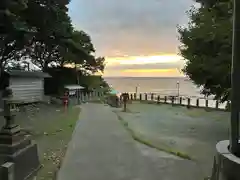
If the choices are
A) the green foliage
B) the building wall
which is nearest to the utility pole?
the green foliage

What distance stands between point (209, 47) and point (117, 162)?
7.81m

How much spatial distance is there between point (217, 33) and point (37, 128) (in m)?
8.56

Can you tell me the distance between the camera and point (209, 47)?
1377 centimetres

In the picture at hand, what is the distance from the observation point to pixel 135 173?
23.5 ft

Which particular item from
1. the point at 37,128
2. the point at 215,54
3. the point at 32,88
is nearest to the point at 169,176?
the point at 215,54

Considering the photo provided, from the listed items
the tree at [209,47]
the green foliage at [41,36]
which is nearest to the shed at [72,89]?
the green foliage at [41,36]

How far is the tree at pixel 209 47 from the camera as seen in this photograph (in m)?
10.4

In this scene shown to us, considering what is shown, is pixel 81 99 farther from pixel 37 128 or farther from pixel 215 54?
pixel 215 54

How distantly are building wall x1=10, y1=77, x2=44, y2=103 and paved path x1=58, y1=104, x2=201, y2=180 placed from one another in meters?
13.6

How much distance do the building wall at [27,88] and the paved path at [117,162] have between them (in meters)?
13.6

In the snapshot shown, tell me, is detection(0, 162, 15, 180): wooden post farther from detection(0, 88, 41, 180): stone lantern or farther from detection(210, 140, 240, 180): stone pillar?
detection(210, 140, 240, 180): stone pillar

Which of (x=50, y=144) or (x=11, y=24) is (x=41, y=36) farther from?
(x=50, y=144)

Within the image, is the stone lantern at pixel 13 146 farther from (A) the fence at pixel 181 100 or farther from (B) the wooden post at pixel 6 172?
(A) the fence at pixel 181 100

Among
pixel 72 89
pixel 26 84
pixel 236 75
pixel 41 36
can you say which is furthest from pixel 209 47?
pixel 72 89
